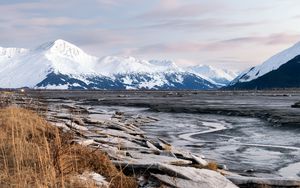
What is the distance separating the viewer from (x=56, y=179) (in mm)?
7602

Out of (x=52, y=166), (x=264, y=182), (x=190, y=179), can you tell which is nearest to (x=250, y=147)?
(x=264, y=182)

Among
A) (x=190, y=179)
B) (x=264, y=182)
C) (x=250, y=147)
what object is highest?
Result: (x=190, y=179)

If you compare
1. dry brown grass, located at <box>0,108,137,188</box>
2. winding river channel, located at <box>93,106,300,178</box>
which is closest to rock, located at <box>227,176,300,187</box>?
dry brown grass, located at <box>0,108,137,188</box>

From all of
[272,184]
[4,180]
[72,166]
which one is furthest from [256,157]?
[4,180]

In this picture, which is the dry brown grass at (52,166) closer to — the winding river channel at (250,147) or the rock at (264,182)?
the rock at (264,182)

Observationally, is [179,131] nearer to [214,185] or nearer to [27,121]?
[27,121]

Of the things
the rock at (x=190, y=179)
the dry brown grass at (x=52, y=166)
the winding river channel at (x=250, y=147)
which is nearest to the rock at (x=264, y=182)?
the rock at (x=190, y=179)

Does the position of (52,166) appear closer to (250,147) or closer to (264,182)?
(264,182)

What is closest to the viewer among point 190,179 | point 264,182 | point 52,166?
point 52,166

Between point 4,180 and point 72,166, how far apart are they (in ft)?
4.50

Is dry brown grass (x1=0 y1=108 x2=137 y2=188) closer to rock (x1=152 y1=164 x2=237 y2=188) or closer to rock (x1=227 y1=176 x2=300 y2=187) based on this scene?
rock (x1=152 y1=164 x2=237 y2=188)

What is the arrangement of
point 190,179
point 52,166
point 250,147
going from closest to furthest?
point 52,166 < point 190,179 < point 250,147

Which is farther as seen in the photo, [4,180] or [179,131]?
[179,131]

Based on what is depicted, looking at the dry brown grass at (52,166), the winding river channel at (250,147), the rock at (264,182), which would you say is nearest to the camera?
the dry brown grass at (52,166)
